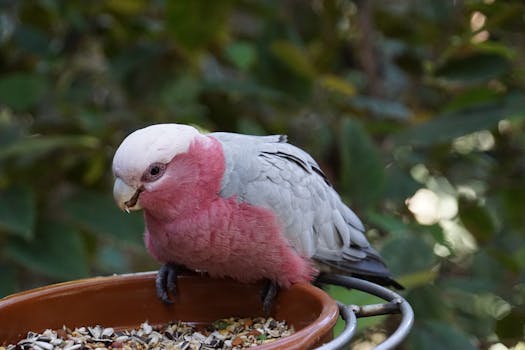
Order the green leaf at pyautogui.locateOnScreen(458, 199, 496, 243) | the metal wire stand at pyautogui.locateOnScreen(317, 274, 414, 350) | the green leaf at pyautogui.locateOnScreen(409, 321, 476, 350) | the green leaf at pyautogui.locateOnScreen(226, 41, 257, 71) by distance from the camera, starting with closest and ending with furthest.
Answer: the metal wire stand at pyautogui.locateOnScreen(317, 274, 414, 350)
the green leaf at pyautogui.locateOnScreen(409, 321, 476, 350)
the green leaf at pyautogui.locateOnScreen(458, 199, 496, 243)
the green leaf at pyautogui.locateOnScreen(226, 41, 257, 71)

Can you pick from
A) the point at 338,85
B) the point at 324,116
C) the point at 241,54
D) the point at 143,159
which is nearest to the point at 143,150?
the point at 143,159

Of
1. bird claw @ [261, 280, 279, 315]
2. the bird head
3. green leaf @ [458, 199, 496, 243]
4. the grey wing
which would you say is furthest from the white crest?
green leaf @ [458, 199, 496, 243]

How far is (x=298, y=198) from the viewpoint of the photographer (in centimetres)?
128

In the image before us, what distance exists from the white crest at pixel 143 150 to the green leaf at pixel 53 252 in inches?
31.7

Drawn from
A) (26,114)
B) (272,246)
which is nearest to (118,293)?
(272,246)

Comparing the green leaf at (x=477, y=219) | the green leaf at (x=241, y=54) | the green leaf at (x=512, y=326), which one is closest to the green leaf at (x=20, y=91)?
the green leaf at (x=241, y=54)

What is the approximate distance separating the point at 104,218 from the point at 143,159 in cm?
93

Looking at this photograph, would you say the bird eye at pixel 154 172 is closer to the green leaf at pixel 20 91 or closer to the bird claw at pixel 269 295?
the bird claw at pixel 269 295

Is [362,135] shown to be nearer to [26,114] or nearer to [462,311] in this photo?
[462,311]

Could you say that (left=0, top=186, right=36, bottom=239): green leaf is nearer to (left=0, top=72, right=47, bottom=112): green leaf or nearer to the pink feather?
(left=0, top=72, right=47, bottom=112): green leaf

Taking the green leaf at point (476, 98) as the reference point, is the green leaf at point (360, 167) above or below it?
below

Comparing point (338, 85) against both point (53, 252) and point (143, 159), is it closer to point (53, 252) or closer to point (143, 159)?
point (53, 252)

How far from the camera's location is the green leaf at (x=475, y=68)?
1.92 metres

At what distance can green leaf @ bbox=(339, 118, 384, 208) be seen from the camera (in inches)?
71.1
